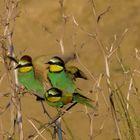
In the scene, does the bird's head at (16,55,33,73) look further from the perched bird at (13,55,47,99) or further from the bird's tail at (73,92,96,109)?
the bird's tail at (73,92,96,109)

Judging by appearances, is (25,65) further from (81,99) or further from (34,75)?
(81,99)

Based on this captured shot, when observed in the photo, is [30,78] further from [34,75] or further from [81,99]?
[81,99]

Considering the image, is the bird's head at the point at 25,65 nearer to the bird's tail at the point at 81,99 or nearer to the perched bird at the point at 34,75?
the perched bird at the point at 34,75

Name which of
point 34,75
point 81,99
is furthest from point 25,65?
point 81,99

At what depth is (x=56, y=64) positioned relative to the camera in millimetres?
1423

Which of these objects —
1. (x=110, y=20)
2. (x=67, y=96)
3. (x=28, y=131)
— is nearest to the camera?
(x=67, y=96)

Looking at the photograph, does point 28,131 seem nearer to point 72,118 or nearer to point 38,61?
point 72,118

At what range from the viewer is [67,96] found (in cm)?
146

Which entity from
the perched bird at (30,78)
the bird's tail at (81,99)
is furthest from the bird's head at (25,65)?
the bird's tail at (81,99)

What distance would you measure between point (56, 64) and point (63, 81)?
0.14 feet

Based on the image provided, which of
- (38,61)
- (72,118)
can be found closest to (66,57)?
(38,61)

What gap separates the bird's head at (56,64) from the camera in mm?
1427

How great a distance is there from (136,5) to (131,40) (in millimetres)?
558

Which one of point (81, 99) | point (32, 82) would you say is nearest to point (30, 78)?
point (32, 82)
